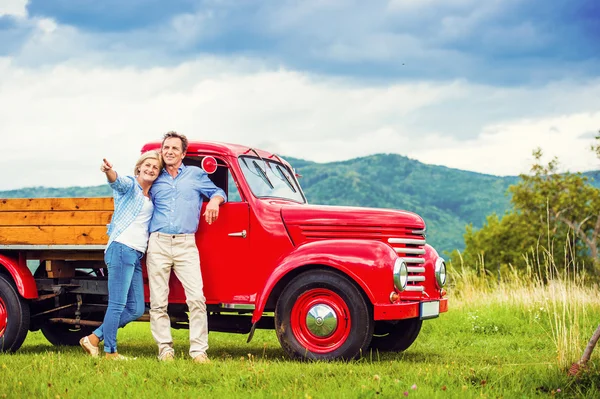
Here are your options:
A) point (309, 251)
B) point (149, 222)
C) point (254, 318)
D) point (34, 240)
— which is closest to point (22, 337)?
point (34, 240)

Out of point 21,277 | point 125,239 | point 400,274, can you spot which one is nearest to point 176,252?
point 125,239

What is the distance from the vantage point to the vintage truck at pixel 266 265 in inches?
293

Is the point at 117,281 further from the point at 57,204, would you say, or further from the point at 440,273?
the point at 440,273

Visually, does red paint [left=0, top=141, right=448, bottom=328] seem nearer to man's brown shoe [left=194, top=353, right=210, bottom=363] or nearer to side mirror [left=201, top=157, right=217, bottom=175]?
side mirror [left=201, top=157, right=217, bottom=175]

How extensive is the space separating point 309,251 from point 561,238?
43561mm

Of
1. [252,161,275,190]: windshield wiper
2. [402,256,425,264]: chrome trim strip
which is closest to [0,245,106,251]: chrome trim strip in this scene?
[252,161,275,190]: windshield wiper

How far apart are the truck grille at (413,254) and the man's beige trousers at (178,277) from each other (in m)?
2.06

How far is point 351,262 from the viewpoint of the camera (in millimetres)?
7422

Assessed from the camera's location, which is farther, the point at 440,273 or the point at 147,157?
the point at 440,273

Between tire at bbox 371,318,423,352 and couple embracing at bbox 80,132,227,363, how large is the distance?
2141 millimetres

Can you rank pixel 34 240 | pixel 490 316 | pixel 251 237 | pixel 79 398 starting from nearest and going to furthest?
1. pixel 79 398
2. pixel 251 237
3. pixel 34 240
4. pixel 490 316

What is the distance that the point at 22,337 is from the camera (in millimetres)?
8781

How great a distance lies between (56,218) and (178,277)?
1715 millimetres

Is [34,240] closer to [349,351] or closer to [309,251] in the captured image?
[309,251]
